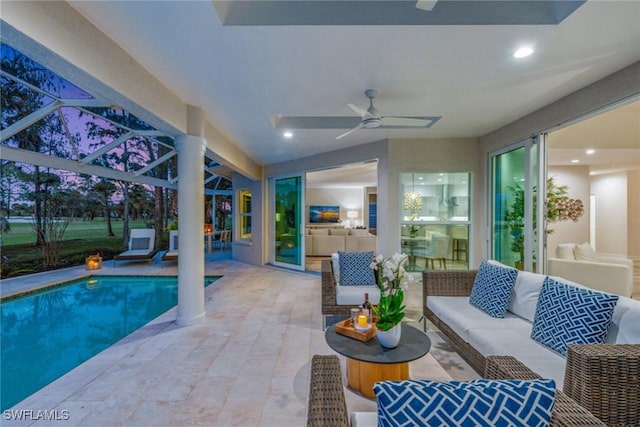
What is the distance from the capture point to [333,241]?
29.0ft

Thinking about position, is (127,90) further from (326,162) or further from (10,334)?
(326,162)

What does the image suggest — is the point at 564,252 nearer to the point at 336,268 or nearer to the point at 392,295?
the point at 336,268

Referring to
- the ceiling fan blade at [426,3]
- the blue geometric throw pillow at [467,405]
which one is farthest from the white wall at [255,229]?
the blue geometric throw pillow at [467,405]

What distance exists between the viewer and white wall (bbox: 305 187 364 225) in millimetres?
12953

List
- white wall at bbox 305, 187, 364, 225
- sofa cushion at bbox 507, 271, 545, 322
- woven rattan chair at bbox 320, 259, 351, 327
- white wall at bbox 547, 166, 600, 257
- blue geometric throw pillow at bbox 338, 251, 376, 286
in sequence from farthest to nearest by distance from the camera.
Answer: white wall at bbox 305, 187, 364, 225 < white wall at bbox 547, 166, 600, 257 < blue geometric throw pillow at bbox 338, 251, 376, 286 < woven rattan chair at bbox 320, 259, 351, 327 < sofa cushion at bbox 507, 271, 545, 322

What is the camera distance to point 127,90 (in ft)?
8.02

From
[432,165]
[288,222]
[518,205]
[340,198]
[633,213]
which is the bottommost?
[288,222]

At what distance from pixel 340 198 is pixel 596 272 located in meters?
9.51

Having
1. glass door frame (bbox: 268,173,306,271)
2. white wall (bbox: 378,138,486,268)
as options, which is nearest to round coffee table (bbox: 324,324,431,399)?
white wall (bbox: 378,138,486,268)

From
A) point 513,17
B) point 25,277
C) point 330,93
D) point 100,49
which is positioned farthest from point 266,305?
point 25,277

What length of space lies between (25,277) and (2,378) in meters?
5.31

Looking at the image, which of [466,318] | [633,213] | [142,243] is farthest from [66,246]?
[633,213]

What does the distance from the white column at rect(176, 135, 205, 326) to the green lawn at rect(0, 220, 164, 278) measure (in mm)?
5879

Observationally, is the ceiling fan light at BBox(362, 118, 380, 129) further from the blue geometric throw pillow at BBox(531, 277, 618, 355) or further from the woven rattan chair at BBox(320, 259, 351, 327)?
the blue geometric throw pillow at BBox(531, 277, 618, 355)
